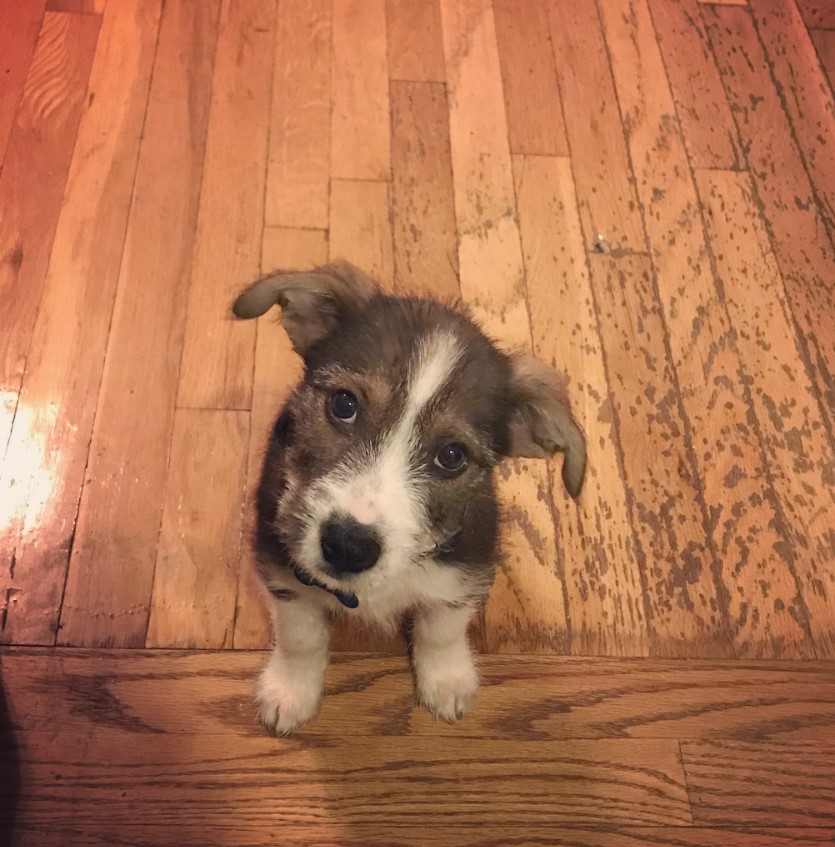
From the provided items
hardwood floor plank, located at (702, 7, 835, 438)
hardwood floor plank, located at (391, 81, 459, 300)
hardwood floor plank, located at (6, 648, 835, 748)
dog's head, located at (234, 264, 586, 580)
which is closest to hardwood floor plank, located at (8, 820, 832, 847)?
hardwood floor plank, located at (6, 648, 835, 748)

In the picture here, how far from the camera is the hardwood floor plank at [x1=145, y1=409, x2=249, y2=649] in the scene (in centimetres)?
235

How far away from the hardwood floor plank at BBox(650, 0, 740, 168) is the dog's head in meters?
2.09

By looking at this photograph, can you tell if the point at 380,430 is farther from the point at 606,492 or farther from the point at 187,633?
the point at 606,492

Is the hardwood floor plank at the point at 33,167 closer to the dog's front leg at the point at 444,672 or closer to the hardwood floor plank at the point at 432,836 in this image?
the hardwood floor plank at the point at 432,836

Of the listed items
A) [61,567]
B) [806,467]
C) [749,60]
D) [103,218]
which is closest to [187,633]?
[61,567]

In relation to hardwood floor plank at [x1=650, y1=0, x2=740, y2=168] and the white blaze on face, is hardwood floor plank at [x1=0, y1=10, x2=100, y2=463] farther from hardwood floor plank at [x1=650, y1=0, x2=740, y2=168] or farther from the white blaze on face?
hardwood floor plank at [x1=650, y1=0, x2=740, y2=168]

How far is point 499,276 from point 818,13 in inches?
94.5

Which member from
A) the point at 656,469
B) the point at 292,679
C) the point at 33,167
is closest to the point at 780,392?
the point at 656,469

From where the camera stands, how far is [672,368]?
2.95 metres

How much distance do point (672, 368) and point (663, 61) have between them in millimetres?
1709

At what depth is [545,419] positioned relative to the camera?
74.4 inches

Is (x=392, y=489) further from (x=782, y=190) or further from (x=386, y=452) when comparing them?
(x=782, y=190)

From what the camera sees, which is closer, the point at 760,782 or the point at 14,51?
the point at 760,782

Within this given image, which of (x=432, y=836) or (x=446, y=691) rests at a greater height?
(x=446, y=691)
